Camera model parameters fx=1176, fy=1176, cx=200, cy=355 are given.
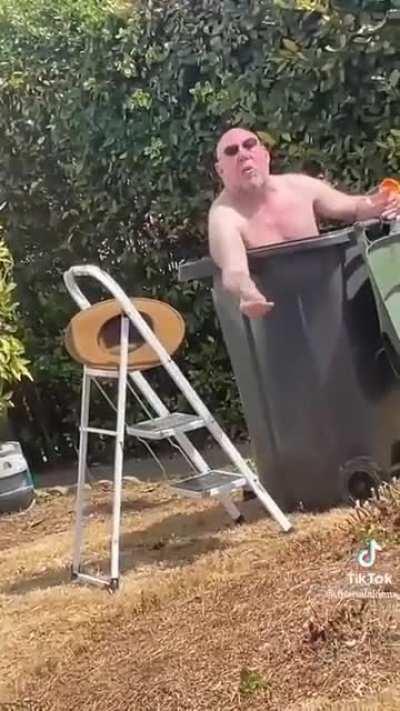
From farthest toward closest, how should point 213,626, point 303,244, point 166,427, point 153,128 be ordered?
point 153,128, point 303,244, point 166,427, point 213,626

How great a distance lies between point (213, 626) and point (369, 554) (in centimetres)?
55

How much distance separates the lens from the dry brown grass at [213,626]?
3049 mm

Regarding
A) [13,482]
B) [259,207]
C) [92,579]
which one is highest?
[259,207]

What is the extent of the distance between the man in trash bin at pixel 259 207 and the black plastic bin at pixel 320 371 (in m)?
0.13

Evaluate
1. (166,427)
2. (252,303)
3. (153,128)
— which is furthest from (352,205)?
(153,128)

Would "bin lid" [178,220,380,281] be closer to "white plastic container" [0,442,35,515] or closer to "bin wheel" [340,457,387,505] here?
"bin wheel" [340,457,387,505]

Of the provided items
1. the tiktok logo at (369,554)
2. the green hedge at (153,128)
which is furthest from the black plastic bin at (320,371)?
the green hedge at (153,128)

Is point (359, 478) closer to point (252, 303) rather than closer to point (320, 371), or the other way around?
point (320, 371)

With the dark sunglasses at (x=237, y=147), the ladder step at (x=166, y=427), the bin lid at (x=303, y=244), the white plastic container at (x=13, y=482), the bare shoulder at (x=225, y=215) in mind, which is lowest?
the white plastic container at (x=13, y=482)

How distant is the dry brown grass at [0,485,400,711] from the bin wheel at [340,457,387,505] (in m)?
0.13

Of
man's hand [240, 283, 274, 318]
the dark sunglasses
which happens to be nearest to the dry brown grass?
man's hand [240, 283, 274, 318]

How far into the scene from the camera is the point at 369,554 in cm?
366

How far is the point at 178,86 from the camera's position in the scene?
6.36m

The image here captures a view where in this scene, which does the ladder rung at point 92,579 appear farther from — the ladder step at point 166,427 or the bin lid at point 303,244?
the bin lid at point 303,244
